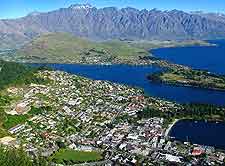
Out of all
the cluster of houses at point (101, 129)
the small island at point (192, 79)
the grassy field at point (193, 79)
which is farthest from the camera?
the small island at point (192, 79)

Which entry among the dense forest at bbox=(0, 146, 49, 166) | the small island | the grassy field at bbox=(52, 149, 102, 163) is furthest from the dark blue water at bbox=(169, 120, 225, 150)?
the small island

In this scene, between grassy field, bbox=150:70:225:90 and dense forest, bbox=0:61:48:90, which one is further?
grassy field, bbox=150:70:225:90

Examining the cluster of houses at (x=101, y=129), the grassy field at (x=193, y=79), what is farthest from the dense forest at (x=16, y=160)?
the grassy field at (x=193, y=79)

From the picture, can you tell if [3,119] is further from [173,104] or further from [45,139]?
[173,104]

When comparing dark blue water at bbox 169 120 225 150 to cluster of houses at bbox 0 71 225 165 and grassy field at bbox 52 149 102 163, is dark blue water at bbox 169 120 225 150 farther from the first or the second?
grassy field at bbox 52 149 102 163

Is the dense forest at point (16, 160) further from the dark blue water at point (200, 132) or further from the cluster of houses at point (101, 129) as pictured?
the dark blue water at point (200, 132)

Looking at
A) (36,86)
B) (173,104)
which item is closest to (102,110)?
(173,104)
